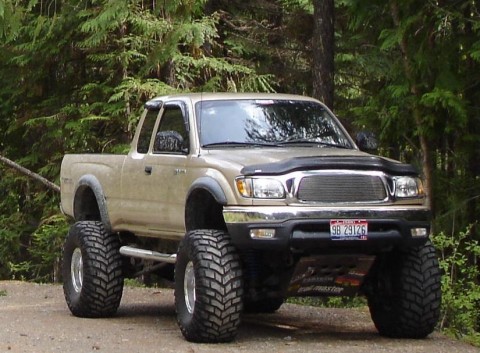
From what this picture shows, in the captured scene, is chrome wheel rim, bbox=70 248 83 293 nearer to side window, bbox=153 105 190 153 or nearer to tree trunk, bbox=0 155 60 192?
side window, bbox=153 105 190 153

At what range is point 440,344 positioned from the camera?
10.6m

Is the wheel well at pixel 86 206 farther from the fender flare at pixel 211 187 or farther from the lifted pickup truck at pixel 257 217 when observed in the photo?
the fender flare at pixel 211 187

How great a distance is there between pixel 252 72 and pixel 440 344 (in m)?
11.8

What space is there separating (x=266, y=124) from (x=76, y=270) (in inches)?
122

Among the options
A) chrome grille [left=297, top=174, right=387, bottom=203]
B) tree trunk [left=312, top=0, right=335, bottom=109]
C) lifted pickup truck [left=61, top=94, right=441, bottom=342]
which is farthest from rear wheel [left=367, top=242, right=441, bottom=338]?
tree trunk [left=312, top=0, right=335, bottom=109]

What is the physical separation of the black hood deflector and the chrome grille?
0.28 feet

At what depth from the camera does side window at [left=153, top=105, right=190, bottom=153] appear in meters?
11.4

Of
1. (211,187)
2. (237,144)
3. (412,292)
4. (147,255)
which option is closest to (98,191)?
(147,255)

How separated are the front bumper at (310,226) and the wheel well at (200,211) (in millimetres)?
766

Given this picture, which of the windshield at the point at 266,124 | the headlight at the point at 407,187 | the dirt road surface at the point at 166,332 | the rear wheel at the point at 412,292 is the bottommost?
the dirt road surface at the point at 166,332

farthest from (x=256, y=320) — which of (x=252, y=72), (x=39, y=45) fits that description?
(x=39, y=45)

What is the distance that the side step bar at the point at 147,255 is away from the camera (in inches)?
455

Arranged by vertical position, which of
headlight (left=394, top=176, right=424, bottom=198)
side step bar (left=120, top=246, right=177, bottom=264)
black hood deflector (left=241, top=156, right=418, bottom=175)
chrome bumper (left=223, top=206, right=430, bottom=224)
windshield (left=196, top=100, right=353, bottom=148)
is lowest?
side step bar (left=120, top=246, right=177, bottom=264)

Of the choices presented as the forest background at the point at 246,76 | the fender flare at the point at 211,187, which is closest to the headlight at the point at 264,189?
the fender flare at the point at 211,187
